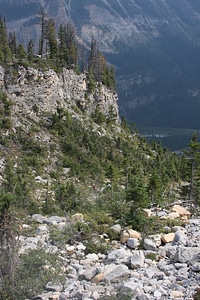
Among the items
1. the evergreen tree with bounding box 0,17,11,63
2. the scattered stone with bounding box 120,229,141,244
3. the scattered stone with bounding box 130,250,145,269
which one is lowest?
the scattered stone with bounding box 120,229,141,244

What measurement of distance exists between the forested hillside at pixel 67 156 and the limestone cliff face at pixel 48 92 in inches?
6.5

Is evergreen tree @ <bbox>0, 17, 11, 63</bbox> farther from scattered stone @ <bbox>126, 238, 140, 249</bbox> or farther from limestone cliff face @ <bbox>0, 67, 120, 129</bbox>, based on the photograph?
scattered stone @ <bbox>126, 238, 140, 249</bbox>

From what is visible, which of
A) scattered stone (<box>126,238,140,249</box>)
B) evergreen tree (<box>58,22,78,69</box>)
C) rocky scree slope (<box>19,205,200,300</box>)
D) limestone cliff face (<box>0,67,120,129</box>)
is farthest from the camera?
evergreen tree (<box>58,22,78,69</box>)

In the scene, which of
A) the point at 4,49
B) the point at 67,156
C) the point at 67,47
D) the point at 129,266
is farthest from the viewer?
the point at 67,47

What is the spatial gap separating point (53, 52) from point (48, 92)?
16.9m

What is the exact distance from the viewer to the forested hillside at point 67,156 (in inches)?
939

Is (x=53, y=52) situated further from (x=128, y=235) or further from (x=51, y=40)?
(x=128, y=235)

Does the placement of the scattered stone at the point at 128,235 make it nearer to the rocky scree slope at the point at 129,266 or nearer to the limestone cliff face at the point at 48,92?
the rocky scree slope at the point at 129,266

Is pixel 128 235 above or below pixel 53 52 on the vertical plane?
below

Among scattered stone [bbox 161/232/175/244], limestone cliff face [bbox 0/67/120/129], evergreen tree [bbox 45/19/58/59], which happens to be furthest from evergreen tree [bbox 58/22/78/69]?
scattered stone [bbox 161/232/175/244]

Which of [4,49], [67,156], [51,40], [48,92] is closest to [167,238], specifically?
[67,156]

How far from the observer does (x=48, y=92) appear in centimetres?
6334

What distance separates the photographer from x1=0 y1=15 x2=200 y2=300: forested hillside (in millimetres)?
23859

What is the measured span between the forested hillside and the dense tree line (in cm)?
27
